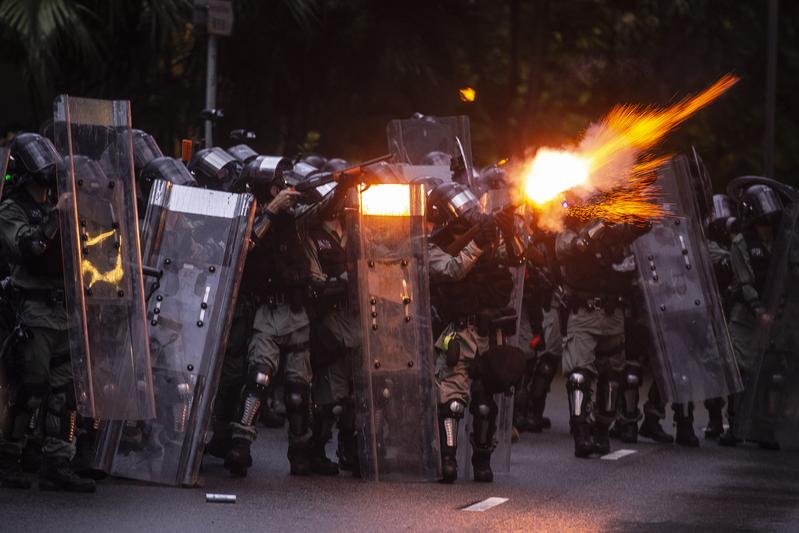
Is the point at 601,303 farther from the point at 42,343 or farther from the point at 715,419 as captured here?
the point at 42,343

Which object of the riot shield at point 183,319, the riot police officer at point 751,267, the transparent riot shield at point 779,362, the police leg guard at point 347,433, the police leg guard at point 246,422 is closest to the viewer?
the riot shield at point 183,319

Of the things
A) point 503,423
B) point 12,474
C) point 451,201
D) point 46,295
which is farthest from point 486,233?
point 12,474

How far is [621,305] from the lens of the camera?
12.3 metres

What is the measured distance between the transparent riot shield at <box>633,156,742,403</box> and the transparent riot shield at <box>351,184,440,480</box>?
246cm

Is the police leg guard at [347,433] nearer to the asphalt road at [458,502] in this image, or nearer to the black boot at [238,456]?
the asphalt road at [458,502]

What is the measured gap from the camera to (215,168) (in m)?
10.9

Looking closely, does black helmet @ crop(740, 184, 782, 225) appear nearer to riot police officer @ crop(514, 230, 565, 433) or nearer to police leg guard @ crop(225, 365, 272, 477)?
riot police officer @ crop(514, 230, 565, 433)

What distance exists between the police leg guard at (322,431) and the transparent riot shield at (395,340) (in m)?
0.46

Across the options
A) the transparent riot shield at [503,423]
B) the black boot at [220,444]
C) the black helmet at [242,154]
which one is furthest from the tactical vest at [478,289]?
the black boot at [220,444]

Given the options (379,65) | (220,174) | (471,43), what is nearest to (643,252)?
(220,174)

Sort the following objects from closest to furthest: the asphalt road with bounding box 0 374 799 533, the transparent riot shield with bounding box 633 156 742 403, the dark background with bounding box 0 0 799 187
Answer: the asphalt road with bounding box 0 374 799 533, the transparent riot shield with bounding box 633 156 742 403, the dark background with bounding box 0 0 799 187

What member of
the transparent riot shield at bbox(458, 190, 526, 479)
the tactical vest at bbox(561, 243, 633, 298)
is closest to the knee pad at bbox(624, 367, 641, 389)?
the tactical vest at bbox(561, 243, 633, 298)

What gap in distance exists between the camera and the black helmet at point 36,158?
30.9 feet

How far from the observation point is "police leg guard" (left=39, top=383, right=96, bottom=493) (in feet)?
30.8
